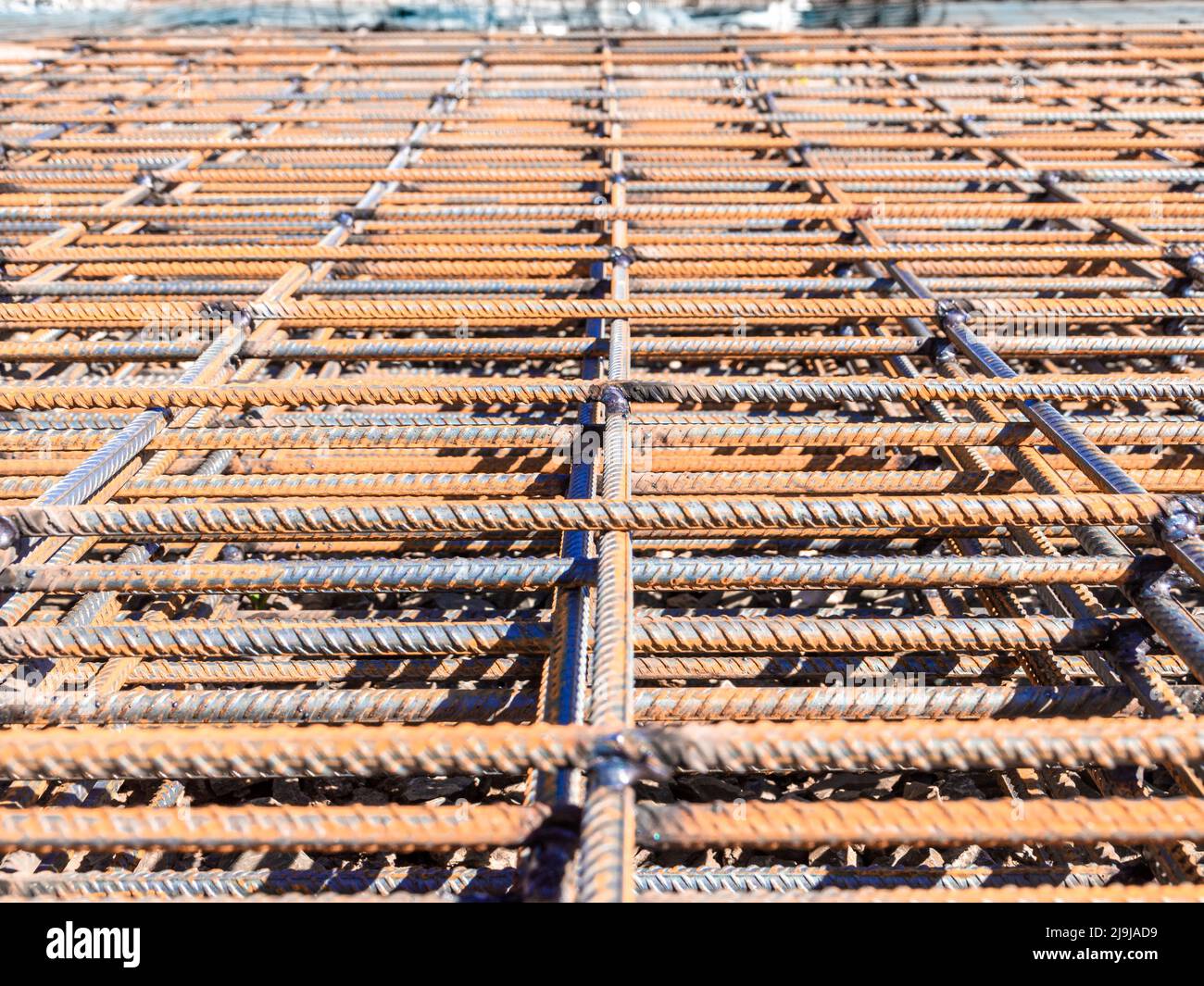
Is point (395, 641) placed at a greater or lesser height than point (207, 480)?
lesser

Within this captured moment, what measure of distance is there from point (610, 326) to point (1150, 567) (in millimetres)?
2195

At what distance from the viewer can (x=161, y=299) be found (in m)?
3.58

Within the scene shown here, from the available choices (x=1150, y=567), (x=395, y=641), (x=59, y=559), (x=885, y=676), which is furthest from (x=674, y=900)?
(x=59, y=559)

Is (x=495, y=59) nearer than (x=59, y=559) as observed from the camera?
No

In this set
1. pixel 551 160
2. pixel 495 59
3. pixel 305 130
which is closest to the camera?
pixel 551 160

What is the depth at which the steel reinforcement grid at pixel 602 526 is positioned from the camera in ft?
4.73

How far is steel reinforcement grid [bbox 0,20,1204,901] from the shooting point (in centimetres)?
144

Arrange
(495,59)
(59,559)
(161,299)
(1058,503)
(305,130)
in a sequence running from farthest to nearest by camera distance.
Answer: (495,59), (305,130), (161,299), (59,559), (1058,503)

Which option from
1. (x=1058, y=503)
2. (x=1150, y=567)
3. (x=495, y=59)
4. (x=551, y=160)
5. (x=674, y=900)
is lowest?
(x=674, y=900)

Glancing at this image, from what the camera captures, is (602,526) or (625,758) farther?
(602,526)

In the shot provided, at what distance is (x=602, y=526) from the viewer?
1930mm

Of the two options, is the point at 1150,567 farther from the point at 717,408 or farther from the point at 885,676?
the point at 717,408

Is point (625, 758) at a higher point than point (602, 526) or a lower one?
lower
